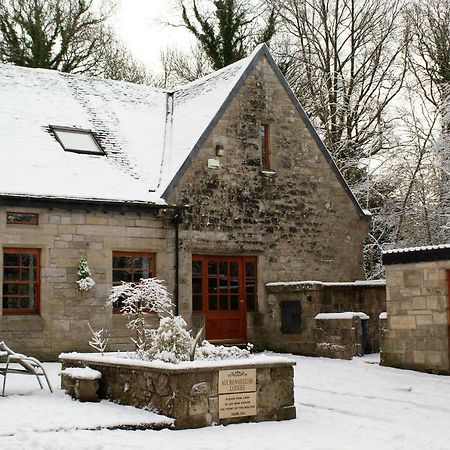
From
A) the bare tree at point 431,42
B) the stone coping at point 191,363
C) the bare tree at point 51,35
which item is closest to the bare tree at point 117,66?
the bare tree at point 51,35

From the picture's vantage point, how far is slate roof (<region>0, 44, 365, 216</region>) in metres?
16.4

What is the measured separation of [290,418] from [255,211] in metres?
9.44

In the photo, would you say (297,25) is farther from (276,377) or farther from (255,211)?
(276,377)

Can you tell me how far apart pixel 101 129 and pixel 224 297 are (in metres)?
4.85

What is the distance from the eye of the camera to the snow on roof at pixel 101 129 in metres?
16.4

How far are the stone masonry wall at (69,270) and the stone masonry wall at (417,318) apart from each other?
5.36 meters

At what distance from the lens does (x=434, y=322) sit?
1402cm

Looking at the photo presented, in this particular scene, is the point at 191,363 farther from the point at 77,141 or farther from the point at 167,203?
the point at 77,141

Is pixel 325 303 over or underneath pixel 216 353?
over

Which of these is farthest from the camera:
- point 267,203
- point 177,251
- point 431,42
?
point 431,42

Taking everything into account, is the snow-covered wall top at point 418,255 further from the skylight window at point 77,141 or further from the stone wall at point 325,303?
the skylight window at point 77,141

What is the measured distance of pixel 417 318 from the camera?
14.4 metres

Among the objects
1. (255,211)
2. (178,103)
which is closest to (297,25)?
(178,103)

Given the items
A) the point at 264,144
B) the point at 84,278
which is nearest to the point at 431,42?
the point at 264,144
